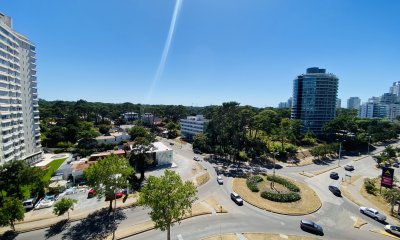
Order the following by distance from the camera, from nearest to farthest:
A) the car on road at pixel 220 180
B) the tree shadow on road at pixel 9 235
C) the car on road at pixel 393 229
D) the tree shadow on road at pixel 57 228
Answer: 1. the tree shadow on road at pixel 9 235
2. the tree shadow on road at pixel 57 228
3. the car on road at pixel 393 229
4. the car on road at pixel 220 180

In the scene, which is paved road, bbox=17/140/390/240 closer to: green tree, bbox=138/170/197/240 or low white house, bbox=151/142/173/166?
green tree, bbox=138/170/197/240

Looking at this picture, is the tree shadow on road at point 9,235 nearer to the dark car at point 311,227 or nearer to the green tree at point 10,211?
the green tree at point 10,211

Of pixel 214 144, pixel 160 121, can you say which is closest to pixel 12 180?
pixel 214 144

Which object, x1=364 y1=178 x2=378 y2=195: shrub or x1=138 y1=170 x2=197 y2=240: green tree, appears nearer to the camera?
x1=138 y1=170 x2=197 y2=240: green tree

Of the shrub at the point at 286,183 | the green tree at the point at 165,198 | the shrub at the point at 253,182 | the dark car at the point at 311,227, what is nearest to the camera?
the green tree at the point at 165,198

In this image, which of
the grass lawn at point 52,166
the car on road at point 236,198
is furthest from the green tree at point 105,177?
the grass lawn at point 52,166

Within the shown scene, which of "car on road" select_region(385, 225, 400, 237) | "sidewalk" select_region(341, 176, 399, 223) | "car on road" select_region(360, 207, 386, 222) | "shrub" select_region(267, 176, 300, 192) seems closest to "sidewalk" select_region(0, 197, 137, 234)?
"shrub" select_region(267, 176, 300, 192)

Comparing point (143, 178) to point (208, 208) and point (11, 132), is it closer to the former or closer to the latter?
point (208, 208)
